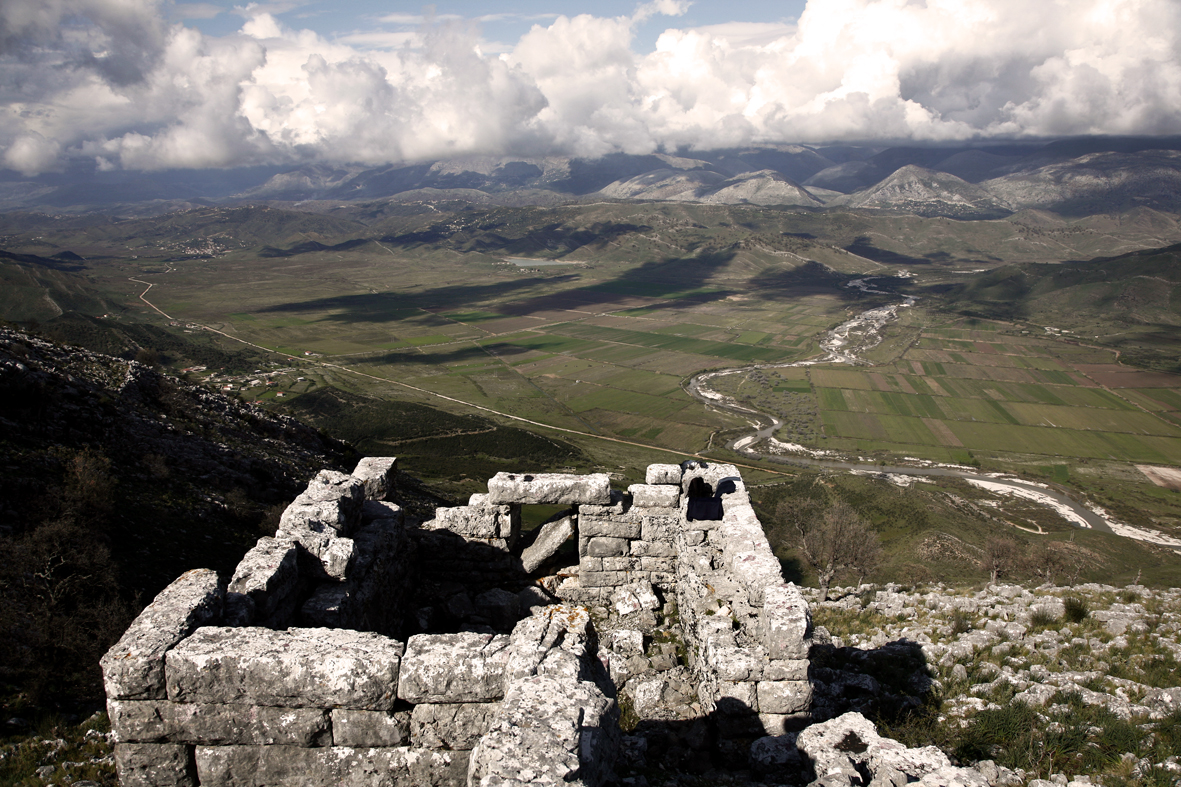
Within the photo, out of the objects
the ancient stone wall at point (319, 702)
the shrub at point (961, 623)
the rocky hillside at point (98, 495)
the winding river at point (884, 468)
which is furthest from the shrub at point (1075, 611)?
the winding river at point (884, 468)

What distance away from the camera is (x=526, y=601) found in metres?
15.0

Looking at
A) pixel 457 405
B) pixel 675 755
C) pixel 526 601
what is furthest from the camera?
pixel 457 405

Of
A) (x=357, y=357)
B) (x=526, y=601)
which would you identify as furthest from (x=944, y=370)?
(x=526, y=601)

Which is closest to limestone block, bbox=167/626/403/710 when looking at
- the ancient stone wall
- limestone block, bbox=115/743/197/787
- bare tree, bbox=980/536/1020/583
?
the ancient stone wall

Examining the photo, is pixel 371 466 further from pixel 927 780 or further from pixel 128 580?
pixel 927 780

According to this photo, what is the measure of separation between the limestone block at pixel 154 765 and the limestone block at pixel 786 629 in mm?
8444

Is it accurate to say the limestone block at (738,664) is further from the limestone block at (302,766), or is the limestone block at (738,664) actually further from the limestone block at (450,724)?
the limestone block at (302,766)

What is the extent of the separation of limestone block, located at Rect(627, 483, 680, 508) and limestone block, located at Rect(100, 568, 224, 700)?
9.37m

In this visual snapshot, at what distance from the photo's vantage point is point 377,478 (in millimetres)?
15070

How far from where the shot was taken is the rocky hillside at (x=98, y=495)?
1091 cm

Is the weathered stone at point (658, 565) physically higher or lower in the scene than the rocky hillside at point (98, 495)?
lower

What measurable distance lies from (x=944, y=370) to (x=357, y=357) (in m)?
142

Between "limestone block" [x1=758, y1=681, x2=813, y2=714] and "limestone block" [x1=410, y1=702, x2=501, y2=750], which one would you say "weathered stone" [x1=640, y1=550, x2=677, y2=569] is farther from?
"limestone block" [x1=410, y1=702, x2=501, y2=750]

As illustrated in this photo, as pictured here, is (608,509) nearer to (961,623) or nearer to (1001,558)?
(961,623)
